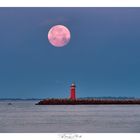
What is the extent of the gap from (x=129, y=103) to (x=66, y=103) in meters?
5.35
